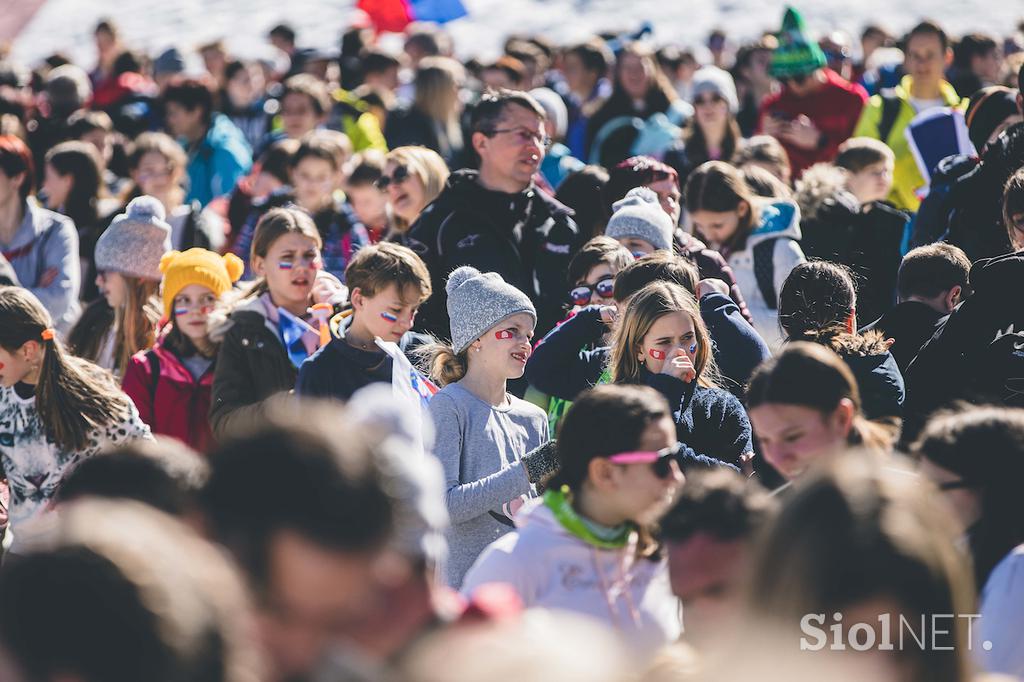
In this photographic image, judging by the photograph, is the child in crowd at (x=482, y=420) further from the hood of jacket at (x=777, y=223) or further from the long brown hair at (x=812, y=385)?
the hood of jacket at (x=777, y=223)

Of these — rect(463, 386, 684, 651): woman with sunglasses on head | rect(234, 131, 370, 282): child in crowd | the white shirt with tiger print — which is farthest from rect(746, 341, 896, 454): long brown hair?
rect(234, 131, 370, 282): child in crowd

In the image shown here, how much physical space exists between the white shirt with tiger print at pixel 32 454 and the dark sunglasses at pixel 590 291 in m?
2.04

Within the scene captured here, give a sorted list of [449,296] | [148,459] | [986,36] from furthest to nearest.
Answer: [986,36] → [449,296] → [148,459]

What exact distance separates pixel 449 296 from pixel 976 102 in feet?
11.5

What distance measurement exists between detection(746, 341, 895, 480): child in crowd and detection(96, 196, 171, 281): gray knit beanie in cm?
402

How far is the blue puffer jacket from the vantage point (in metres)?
11.1

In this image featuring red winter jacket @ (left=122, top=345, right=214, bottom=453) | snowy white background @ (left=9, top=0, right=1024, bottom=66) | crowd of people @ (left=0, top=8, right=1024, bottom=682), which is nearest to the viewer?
crowd of people @ (left=0, top=8, right=1024, bottom=682)

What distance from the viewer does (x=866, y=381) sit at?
4.84m

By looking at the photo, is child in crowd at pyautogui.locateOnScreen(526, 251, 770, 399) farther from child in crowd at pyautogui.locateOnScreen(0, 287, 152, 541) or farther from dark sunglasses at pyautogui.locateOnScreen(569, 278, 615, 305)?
child in crowd at pyautogui.locateOnScreen(0, 287, 152, 541)

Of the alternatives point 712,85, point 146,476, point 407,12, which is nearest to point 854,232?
point 712,85

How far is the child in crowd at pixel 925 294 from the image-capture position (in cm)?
564

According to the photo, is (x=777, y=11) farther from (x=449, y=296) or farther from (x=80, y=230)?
(x=449, y=296)

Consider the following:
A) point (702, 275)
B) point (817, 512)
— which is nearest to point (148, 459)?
point (817, 512)

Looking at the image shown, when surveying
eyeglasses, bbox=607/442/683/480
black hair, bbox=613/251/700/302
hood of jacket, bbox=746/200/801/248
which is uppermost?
eyeglasses, bbox=607/442/683/480
